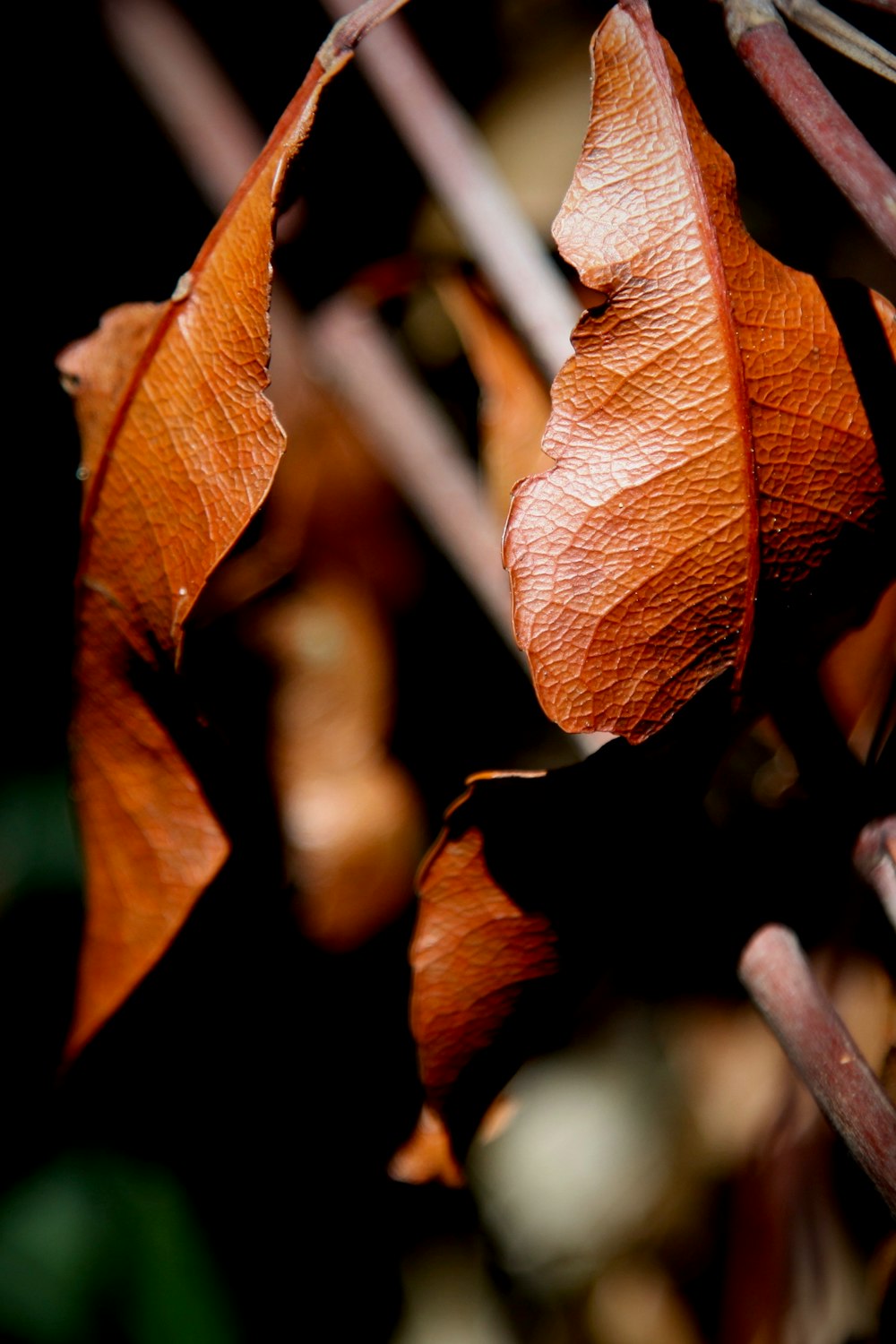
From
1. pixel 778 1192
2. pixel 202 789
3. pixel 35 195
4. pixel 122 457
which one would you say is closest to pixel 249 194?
pixel 122 457

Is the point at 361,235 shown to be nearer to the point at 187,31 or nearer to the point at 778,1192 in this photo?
the point at 187,31

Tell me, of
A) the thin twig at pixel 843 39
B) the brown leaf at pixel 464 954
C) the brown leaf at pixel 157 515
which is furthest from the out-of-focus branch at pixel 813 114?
the brown leaf at pixel 464 954

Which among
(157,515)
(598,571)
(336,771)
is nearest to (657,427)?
(598,571)

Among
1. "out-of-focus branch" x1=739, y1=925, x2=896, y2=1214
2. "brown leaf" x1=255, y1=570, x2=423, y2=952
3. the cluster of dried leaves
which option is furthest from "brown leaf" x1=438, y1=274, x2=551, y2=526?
"out-of-focus branch" x1=739, y1=925, x2=896, y2=1214

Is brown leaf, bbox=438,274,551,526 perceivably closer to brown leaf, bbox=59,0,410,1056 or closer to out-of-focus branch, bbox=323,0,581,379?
out-of-focus branch, bbox=323,0,581,379

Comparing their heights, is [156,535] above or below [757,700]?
above
